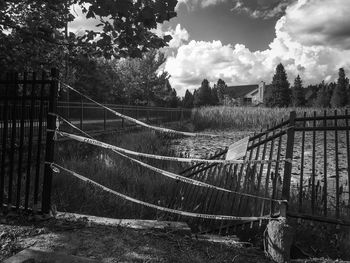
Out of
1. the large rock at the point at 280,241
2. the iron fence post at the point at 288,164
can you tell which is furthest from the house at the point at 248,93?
the large rock at the point at 280,241

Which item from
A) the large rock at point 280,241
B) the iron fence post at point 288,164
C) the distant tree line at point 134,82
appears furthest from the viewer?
the distant tree line at point 134,82

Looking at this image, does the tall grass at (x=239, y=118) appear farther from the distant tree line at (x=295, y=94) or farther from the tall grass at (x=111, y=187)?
the distant tree line at (x=295, y=94)

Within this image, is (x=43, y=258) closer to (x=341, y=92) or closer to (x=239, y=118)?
(x=239, y=118)

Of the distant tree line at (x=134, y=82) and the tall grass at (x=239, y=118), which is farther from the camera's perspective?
the distant tree line at (x=134, y=82)

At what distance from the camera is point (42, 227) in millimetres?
3768

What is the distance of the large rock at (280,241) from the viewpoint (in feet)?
11.1

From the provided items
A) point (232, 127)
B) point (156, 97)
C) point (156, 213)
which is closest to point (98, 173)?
point (156, 213)

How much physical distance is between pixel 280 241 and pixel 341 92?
6430cm

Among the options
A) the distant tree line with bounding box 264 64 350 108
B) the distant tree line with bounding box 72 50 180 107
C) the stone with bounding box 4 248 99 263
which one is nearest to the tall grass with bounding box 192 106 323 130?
the distant tree line with bounding box 72 50 180 107

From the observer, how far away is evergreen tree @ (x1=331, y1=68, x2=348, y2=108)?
197 ft

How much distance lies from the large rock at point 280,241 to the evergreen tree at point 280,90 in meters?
55.3

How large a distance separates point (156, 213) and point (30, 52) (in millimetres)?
3744

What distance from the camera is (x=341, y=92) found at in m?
60.9

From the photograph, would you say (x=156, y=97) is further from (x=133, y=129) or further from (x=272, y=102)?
(x=133, y=129)
